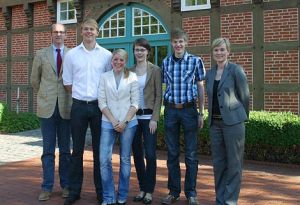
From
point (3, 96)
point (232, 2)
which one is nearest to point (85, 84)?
point (232, 2)

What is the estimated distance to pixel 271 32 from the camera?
31.3 feet

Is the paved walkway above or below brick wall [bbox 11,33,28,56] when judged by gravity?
below

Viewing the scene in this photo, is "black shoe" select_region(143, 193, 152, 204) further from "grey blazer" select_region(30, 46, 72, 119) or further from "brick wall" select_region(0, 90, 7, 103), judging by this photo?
"brick wall" select_region(0, 90, 7, 103)

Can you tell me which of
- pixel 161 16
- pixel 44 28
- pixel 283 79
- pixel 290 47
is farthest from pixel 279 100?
pixel 44 28

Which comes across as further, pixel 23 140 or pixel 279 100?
pixel 23 140

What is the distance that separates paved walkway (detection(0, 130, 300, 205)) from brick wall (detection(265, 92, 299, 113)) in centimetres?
208

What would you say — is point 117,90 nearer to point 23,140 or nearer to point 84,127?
point 84,127

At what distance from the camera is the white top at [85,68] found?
4770 mm

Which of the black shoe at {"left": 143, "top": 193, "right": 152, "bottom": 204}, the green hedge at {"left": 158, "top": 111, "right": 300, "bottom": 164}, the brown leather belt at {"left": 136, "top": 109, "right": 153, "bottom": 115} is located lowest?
the black shoe at {"left": 143, "top": 193, "right": 152, "bottom": 204}

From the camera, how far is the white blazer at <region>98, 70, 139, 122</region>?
183 inches

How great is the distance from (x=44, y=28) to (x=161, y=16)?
14.0 ft

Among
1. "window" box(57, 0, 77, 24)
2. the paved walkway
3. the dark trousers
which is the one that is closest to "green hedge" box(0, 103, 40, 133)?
"window" box(57, 0, 77, 24)

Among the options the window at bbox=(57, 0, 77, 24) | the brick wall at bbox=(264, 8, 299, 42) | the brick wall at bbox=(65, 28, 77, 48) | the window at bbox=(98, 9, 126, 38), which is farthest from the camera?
the window at bbox=(57, 0, 77, 24)

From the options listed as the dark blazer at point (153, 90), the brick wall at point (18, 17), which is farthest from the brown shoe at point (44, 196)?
the brick wall at point (18, 17)
